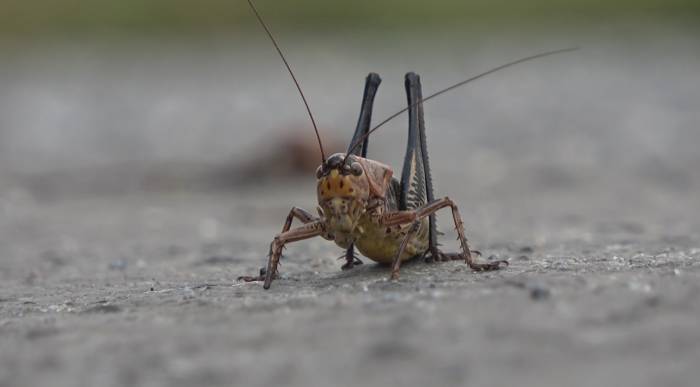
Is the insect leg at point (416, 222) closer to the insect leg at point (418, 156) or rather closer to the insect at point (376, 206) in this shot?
the insect at point (376, 206)

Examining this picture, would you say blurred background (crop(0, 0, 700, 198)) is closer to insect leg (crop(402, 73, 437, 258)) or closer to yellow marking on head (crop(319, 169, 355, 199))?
insect leg (crop(402, 73, 437, 258))

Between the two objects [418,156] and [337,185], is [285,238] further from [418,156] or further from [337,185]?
[418,156]

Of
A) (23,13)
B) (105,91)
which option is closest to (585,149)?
(105,91)

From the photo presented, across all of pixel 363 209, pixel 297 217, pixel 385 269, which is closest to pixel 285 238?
pixel 297 217

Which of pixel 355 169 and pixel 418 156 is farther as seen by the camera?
pixel 418 156

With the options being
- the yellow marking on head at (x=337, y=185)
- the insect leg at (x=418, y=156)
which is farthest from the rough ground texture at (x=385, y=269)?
the yellow marking on head at (x=337, y=185)

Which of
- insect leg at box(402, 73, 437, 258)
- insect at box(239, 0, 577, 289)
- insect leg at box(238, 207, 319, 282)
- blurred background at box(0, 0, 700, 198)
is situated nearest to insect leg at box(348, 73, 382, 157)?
insect at box(239, 0, 577, 289)
